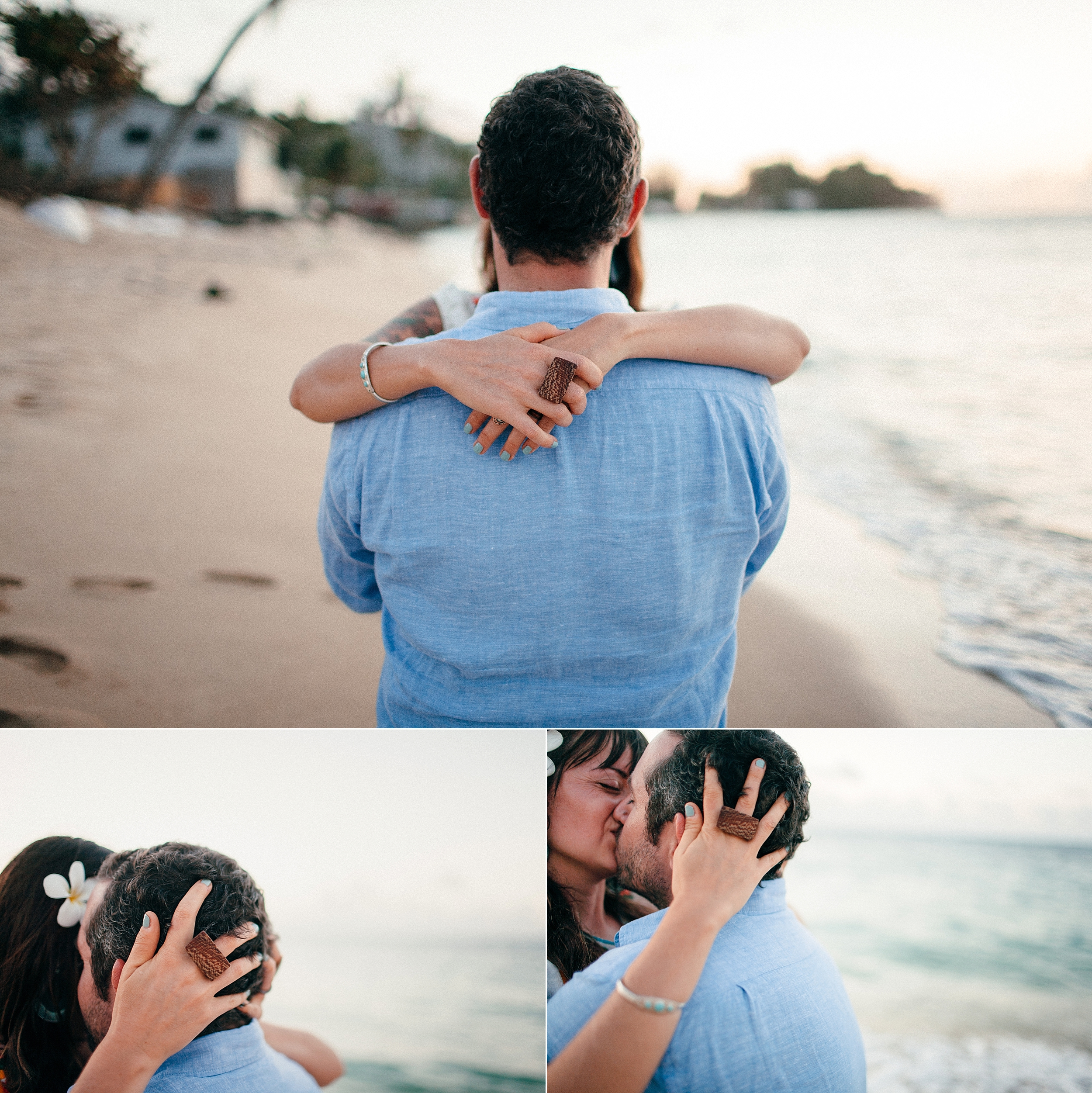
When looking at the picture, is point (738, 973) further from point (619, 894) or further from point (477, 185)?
point (477, 185)

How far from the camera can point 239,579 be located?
270 cm

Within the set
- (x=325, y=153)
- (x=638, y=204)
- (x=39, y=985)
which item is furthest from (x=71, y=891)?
(x=325, y=153)

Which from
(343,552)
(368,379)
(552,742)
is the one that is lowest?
(552,742)

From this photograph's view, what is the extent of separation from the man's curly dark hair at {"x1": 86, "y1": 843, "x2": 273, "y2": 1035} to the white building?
547 cm

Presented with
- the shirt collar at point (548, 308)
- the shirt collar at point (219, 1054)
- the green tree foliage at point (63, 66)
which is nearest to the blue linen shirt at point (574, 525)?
the shirt collar at point (548, 308)

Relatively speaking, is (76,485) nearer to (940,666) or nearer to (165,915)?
(165,915)

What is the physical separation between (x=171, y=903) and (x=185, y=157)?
7.10 meters

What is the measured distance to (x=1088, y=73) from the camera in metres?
3.98

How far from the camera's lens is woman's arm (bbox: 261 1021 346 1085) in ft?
3.70

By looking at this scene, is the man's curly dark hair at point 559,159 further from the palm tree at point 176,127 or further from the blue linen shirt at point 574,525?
the palm tree at point 176,127

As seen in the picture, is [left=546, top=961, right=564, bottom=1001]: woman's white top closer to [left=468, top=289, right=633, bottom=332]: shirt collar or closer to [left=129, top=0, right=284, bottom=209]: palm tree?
[left=468, top=289, right=633, bottom=332]: shirt collar

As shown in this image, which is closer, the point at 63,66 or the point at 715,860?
the point at 715,860

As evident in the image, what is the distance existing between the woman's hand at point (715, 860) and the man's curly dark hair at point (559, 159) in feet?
2.55

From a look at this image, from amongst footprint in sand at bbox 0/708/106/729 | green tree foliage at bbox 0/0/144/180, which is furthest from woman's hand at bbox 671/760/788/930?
green tree foliage at bbox 0/0/144/180
